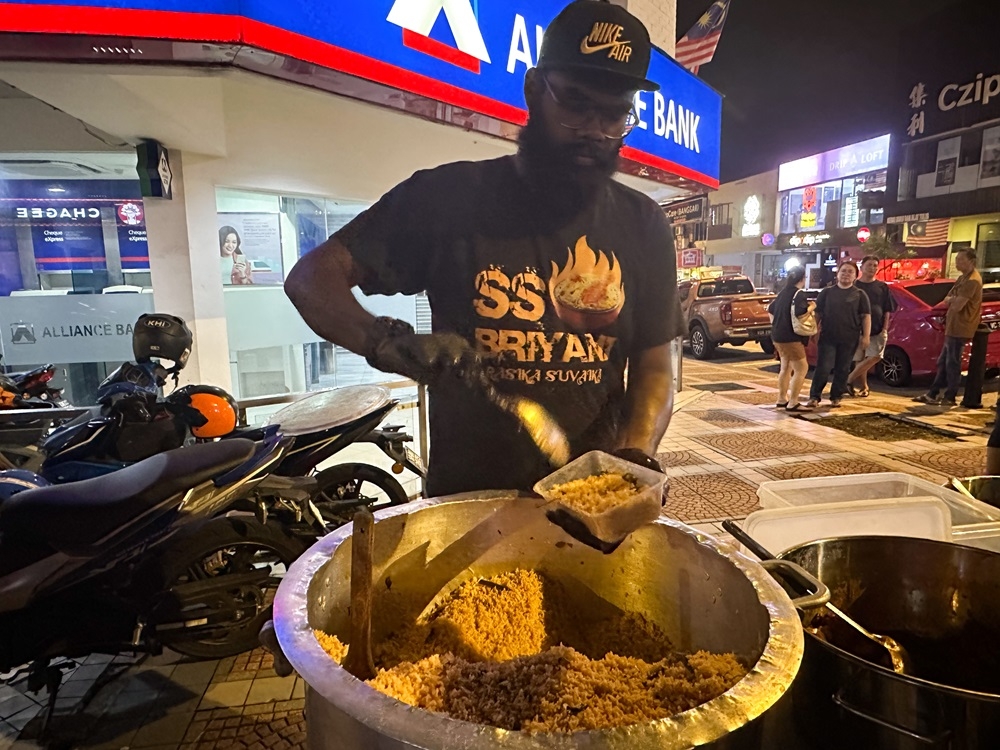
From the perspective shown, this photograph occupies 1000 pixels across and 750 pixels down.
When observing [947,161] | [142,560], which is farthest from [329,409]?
[947,161]

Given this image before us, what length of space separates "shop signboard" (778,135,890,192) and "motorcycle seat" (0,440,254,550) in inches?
1286

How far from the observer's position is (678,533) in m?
1.43

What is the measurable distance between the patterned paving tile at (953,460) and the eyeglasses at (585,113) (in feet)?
18.5

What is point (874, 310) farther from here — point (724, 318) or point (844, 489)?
point (844, 489)

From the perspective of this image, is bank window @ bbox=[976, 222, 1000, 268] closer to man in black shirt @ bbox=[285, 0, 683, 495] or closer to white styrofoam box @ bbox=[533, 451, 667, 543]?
man in black shirt @ bbox=[285, 0, 683, 495]

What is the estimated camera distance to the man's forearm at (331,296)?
1.71 meters

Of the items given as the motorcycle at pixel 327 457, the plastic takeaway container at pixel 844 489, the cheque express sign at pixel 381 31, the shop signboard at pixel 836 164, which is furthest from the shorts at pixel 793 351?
the shop signboard at pixel 836 164

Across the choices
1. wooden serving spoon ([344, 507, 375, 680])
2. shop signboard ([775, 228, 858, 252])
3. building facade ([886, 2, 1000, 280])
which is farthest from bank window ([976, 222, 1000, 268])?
wooden serving spoon ([344, 507, 375, 680])

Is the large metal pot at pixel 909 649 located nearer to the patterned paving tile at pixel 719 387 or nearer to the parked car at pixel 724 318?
the patterned paving tile at pixel 719 387

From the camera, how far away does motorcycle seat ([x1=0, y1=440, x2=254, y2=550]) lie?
2.14 metres

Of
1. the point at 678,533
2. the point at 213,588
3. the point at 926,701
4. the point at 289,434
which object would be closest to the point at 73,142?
the point at 289,434

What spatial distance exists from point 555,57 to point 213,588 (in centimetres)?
266

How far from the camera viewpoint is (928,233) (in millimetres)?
23766

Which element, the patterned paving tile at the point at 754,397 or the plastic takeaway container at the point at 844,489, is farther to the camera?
the patterned paving tile at the point at 754,397
